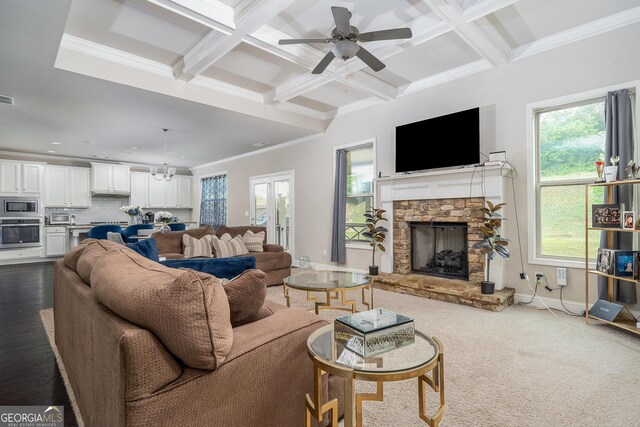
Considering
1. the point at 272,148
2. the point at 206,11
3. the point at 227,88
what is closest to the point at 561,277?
the point at 206,11

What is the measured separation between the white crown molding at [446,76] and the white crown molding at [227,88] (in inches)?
86.9

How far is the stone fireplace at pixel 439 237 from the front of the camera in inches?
160

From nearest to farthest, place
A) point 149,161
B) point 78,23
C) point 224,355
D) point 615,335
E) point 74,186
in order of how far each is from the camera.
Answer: point 224,355
point 615,335
point 78,23
point 74,186
point 149,161

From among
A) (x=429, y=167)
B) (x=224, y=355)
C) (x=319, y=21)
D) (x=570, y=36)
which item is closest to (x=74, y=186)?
(x=319, y=21)

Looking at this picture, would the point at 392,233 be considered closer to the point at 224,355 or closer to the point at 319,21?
the point at 319,21

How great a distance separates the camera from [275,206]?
7242 mm

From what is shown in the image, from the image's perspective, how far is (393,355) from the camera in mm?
1315

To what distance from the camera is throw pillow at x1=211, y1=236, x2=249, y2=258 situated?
186 inches

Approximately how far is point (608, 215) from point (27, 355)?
500 cm

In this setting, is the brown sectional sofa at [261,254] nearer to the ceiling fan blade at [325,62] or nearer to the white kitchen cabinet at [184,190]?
the ceiling fan blade at [325,62]

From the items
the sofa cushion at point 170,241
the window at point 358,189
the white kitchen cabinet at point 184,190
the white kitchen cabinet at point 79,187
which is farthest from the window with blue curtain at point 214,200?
the window at point 358,189

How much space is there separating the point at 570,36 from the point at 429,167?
1.97m

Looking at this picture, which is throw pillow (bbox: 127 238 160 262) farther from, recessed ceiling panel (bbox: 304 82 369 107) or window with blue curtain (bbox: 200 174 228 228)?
window with blue curtain (bbox: 200 174 228 228)

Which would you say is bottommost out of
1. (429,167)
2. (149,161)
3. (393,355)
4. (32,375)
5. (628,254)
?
(32,375)
